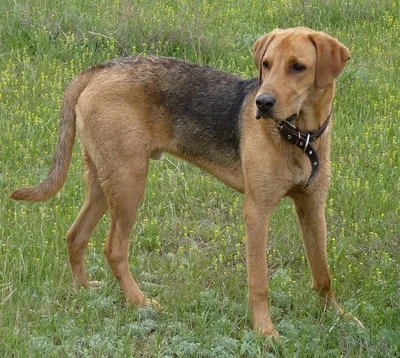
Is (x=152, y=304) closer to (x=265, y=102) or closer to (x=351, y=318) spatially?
(x=351, y=318)

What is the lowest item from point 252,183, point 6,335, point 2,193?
point 2,193

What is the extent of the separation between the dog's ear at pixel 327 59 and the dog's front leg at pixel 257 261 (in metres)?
0.82

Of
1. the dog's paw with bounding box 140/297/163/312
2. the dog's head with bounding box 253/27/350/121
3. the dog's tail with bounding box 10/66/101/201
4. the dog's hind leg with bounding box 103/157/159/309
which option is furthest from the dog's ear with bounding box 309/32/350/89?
the dog's paw with bounding box 140/297/163/312

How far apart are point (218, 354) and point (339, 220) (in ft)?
6.91

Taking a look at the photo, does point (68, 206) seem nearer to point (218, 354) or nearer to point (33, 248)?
point (33, 248)

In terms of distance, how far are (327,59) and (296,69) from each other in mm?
185

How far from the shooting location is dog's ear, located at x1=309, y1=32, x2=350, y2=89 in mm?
5102

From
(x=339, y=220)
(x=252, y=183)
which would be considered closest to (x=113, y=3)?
(x=339, y=220)

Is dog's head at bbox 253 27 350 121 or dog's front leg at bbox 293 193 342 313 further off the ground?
dog's head at bbox 253 27 350 121

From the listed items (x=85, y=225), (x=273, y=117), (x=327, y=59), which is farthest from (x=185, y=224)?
(x=327, y=59)

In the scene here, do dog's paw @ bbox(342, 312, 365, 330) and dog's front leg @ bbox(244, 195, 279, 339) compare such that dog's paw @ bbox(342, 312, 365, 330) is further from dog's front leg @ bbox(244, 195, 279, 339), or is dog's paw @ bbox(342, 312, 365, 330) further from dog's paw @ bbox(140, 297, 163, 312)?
dog's paw @ bbox(140, 297, 163, 312)

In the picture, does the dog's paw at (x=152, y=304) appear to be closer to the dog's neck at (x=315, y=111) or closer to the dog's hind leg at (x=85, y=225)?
the dog's hind leg at (x=85, y=225)

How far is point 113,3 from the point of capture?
1030 centimetres

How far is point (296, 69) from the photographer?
510 centimetres
